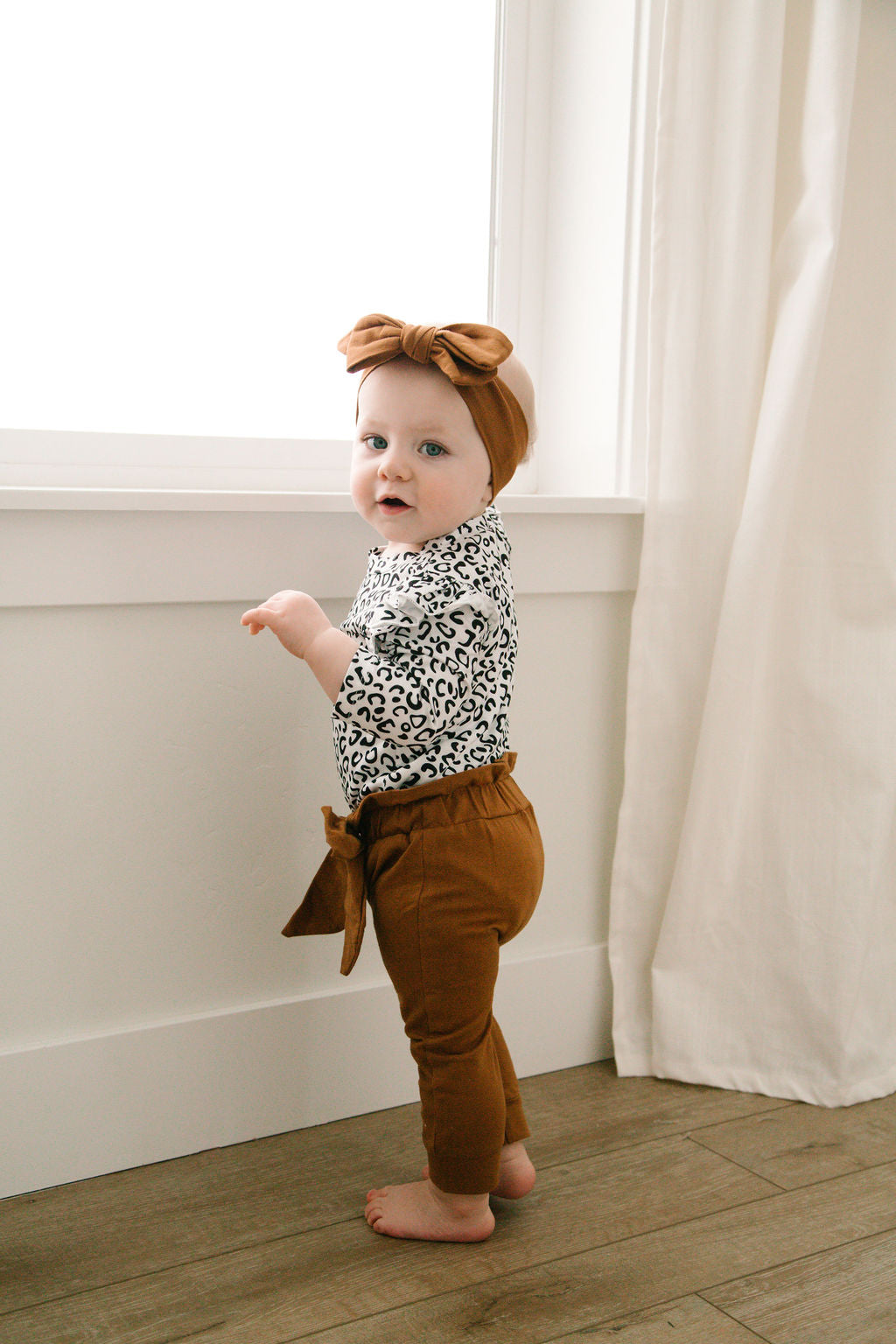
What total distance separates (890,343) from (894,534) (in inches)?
10.4

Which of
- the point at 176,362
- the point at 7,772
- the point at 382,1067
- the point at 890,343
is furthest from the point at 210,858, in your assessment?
the point at 890,343

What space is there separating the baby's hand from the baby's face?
12 centimetres

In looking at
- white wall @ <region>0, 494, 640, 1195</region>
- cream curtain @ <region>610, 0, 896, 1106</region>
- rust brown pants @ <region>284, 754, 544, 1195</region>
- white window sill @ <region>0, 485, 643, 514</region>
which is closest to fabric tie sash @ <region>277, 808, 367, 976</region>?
rust brown pants @ <region>284, 754, 544, 1195</region>

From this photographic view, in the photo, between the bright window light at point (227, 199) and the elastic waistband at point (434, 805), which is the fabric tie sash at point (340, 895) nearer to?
the elastic waistband at point (434, 805)

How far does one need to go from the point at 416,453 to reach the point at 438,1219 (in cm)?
82

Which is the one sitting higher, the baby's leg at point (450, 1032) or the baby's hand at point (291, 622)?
the baby's hand at point (291, 622)

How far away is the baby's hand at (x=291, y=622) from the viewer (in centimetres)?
122

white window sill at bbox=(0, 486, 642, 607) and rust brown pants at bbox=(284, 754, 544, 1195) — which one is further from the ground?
white window sill at bbox=(0, 486, 642, 607)

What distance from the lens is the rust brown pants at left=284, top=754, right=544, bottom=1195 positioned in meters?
1.22

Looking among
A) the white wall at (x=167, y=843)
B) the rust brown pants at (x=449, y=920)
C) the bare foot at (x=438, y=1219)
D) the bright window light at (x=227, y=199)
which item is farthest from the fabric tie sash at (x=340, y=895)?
the bright window light at (x=227, y=199)

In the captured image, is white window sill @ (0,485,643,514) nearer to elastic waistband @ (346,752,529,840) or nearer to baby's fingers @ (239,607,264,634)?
baby's fingers @ (239,607,264,634)

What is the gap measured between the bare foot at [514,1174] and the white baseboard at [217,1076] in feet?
0.85

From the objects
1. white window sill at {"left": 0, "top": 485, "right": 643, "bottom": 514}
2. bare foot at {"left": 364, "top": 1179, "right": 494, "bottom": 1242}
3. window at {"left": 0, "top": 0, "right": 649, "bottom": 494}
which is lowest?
bare foot at {"left": 364, "top": 1179, "right": 494, "bottom": 1242}

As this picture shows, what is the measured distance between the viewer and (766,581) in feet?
5.24
